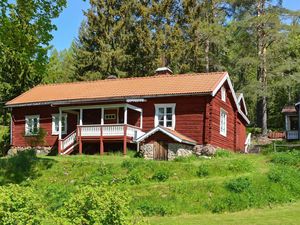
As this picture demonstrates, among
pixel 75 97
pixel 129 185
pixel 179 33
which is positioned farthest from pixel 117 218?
pixel 179 33

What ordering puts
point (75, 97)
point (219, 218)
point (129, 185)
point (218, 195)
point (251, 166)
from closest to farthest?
point (219, 218), point (218, 195), point (129, 185), point (251, 166), point (75, 97)

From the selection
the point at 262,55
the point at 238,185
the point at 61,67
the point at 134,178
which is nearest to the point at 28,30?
the point at 134,178

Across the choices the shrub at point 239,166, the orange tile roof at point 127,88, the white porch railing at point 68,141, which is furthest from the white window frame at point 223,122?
the white porch railing at point 68,141

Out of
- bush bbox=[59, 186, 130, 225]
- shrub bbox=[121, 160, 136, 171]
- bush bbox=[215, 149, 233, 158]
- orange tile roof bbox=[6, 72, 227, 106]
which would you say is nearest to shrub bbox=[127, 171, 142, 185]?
shrub bbox=[121, 160, 136, 171]

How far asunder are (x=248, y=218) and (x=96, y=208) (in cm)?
850

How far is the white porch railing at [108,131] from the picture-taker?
1111 inches

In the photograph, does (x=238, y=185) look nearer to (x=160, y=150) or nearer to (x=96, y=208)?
(x=160, y=150)

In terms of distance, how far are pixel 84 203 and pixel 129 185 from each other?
1177cm

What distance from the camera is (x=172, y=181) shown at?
19.6 m

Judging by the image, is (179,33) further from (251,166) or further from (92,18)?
(251,166)

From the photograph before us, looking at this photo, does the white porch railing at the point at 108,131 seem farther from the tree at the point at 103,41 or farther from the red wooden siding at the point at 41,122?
the tree at the point at 103,41

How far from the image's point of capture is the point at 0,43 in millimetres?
18188

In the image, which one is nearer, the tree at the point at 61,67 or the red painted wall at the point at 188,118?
the red painted wall at the point at 188,118

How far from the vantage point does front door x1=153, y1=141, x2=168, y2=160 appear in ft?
85.4
